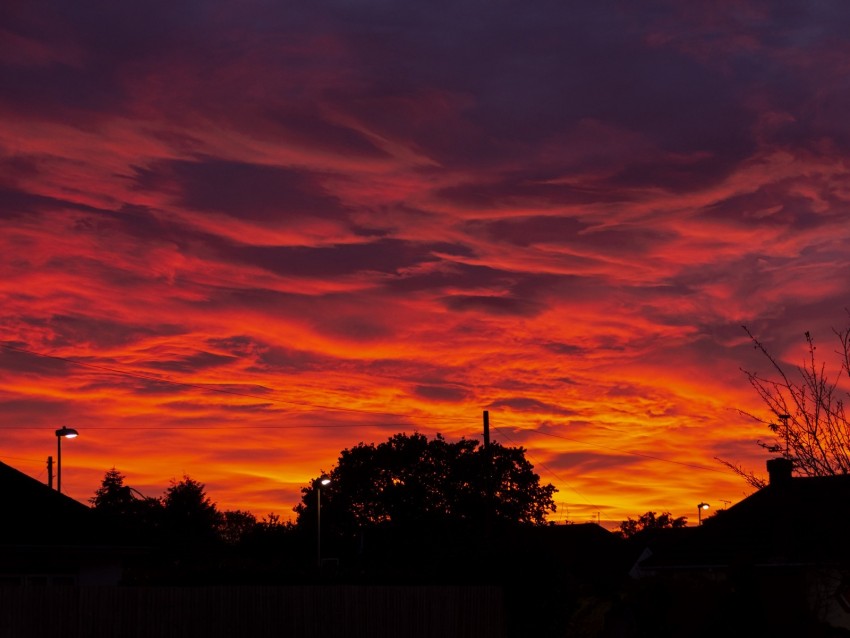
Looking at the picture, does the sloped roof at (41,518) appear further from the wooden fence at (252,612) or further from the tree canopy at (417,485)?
the tree canopy at (417,485)

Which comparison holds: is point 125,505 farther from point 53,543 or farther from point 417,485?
point 53,543

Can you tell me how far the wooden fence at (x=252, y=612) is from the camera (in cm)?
2095

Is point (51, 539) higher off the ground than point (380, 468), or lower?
lower

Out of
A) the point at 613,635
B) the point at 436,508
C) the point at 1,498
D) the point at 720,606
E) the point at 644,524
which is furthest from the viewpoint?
the point at 644,524

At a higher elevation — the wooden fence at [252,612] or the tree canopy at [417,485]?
the tree canopy at [417,485]

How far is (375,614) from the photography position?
2555 centimetres

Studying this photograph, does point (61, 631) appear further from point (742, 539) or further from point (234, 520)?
point (234, 520)

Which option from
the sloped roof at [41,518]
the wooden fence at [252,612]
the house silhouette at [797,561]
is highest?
the sloped roof at [41,518]

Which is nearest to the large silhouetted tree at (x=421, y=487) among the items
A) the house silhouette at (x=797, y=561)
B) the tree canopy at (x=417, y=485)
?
the tree canopy at (x=417, y=485)

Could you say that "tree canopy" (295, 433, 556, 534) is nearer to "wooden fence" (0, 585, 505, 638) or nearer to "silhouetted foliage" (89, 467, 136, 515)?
"silhouetted foliage" (89, 467, 136, 515)

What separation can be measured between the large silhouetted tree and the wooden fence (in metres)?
46.2

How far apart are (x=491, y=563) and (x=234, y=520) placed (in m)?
148

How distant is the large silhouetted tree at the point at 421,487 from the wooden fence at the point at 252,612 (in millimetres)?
A: 46185

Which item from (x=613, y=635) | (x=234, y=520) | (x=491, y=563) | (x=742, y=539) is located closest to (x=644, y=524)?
(x=234, y=520)
